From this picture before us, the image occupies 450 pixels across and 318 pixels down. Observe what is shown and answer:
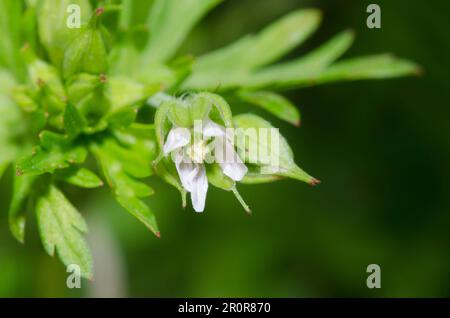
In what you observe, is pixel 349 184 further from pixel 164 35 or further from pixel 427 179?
pixel 164 35

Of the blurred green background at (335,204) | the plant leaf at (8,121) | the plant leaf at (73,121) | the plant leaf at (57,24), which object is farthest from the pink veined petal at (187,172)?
the blurred green background at (335,204)

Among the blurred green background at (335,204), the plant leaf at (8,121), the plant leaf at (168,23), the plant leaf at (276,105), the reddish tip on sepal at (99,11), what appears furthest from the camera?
the blurred green background at (335,204)

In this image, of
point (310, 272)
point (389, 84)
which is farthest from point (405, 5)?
point (310, 272)

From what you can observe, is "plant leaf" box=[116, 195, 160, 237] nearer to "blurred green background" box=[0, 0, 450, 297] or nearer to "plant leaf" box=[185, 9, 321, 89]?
"plant leaf" box=[185, 9, 321, 89]

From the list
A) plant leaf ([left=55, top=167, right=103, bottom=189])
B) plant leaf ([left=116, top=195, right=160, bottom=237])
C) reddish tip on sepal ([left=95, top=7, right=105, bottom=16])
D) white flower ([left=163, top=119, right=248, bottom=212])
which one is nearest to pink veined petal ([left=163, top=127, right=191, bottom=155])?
white flower ([left=163, top=119, right=248, bottom=212])

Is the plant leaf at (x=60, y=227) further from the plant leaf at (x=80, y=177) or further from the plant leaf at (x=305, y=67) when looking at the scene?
the plant leaf at (x=305, y=67)
